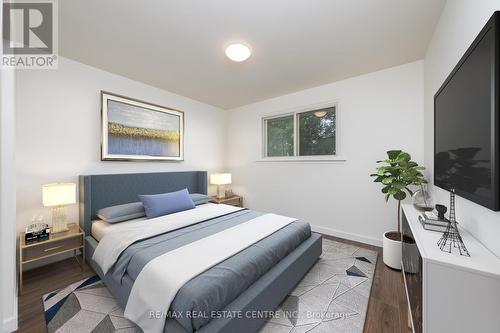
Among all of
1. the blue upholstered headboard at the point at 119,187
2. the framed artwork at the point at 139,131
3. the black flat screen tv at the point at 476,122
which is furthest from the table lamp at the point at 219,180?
the black flat screen tv at the point at 476,122

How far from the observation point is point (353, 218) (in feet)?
9.86

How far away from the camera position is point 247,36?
6.70 feet

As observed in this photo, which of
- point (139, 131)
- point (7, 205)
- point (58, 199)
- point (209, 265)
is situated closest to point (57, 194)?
point (58, 199)

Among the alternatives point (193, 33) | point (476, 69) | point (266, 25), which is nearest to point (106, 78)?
point (193, 33)

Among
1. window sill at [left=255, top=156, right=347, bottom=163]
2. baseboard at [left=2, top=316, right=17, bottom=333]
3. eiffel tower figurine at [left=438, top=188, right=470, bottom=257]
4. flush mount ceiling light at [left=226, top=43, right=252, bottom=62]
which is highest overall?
flush mount ceiling light at [left=226, top=43, right=252, bottom=62]

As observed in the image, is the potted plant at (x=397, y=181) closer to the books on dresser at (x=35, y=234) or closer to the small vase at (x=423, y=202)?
the small vase at (x=423, y=202)

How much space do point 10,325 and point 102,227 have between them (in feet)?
3.07

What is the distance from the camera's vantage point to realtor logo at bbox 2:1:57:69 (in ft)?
5.44

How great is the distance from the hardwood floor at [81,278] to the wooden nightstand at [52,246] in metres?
0.15

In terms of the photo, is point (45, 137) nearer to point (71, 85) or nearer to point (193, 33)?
point (71, 85)

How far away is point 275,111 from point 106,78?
2.75m

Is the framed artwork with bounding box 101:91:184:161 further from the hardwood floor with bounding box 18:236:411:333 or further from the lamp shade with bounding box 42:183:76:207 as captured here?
the hardwood floor with bounding box 18:236:411:333

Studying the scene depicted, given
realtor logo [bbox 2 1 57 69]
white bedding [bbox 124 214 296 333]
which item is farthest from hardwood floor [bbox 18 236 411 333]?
realtor logo [bbox 2 1 57 69]

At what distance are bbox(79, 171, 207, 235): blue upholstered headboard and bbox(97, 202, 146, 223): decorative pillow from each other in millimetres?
144
